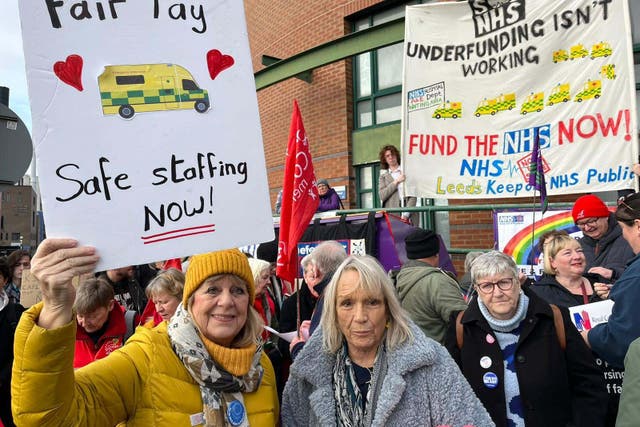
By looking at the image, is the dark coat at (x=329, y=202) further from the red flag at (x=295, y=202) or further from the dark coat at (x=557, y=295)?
the dark coat at (x=557, y=295)

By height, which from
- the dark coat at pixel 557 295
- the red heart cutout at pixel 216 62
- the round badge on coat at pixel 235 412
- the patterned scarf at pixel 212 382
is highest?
the red heart cutout at pixel 216 62

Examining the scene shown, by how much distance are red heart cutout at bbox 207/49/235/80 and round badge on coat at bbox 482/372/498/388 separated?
6.84 feet

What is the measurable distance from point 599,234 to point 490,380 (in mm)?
2507

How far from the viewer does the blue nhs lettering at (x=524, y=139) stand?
5.53 metres

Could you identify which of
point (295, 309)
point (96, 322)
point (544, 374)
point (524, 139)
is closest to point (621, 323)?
point (544, 374)

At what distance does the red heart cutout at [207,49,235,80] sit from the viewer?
71.9 inches

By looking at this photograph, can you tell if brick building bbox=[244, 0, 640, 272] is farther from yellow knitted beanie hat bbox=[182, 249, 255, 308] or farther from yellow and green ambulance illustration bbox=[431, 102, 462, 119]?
yellow knitted beanie hat bbox=[182, 249, 255, 308]

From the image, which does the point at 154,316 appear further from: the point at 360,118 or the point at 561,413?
the point at 360,118

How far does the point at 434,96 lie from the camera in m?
6.32

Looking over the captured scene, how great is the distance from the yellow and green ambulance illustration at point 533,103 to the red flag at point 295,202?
2.81 m

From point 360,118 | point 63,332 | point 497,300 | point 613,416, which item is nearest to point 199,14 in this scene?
point 63,332

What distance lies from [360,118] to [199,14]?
8.77m

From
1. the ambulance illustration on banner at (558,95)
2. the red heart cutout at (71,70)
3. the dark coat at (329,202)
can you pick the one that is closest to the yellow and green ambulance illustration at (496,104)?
the ambulance illustration on banner at (558,95)

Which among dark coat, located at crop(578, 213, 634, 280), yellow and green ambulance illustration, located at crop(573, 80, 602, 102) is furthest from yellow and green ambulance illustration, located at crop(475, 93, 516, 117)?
dark coat, located at crop(578, 213, 634, 280)
